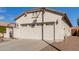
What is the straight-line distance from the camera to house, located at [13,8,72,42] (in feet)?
28.3

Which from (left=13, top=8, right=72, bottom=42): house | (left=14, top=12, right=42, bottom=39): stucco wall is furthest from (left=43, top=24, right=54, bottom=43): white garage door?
(left=14, top=12, right=42, bottom=39): stucco wall

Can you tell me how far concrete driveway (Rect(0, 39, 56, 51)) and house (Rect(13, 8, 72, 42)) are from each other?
391 millimetres

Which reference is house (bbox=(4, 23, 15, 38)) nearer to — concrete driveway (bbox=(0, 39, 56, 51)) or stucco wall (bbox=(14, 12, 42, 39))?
stucco wall (bbox=(14, 12, 42, 39))

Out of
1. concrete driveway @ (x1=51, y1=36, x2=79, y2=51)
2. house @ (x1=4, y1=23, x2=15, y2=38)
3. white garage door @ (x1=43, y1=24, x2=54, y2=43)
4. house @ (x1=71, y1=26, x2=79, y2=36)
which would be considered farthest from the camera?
house @ (x1=71, y1=26, x2=79, y2=36)

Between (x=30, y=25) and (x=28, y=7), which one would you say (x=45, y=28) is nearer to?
(x=30, y=25)

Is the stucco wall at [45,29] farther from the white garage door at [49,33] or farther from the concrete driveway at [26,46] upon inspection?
the concrete driveway at [26,46]

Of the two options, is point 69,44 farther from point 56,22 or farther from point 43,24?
point 43,24

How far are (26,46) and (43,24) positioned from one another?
74.0 inches

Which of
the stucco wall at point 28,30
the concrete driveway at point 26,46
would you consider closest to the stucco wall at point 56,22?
the stucco wall at point 28,30

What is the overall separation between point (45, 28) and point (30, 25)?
1.09 m

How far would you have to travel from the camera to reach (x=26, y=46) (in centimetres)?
813

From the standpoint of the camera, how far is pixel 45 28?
8914 mm

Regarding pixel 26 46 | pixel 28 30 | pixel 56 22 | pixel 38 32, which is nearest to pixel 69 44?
pixel 56 22

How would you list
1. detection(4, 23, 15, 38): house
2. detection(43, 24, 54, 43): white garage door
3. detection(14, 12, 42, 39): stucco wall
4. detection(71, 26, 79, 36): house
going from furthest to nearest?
detection(71, 26, 79, 36): house
detection(4, 23, 15, 38): house
detection(14, 12, 42, 39): stucco wall
detection(43, 24, 54, 43): white garage door
